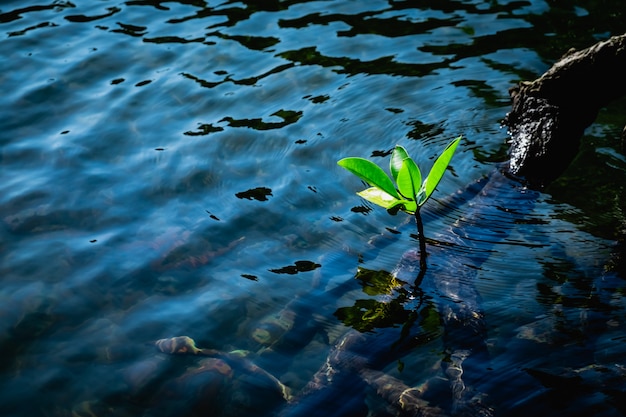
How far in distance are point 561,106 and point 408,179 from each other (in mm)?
1781

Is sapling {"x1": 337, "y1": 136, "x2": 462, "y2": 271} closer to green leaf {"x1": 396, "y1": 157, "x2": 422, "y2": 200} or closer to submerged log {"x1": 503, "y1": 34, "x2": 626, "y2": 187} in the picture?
green leaf {"x1": 396, "y1": 157, "x2": 422, "y2": 200}

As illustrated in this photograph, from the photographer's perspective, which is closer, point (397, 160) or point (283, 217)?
point (397, 160)

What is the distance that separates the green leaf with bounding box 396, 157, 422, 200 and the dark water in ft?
2.03

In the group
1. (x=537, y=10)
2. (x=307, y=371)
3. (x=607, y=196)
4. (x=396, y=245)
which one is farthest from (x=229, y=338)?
(x=537, y=10)

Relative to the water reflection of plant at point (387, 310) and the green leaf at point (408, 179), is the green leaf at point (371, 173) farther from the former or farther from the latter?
the water reflection of plant at point (387, 310)

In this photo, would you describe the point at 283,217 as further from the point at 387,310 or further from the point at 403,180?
the point at 403,180

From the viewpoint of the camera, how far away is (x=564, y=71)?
4426 mm

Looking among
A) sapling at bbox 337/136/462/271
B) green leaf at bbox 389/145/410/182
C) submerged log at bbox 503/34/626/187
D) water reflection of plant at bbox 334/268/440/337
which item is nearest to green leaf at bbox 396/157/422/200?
sapling at bbox 337/136/462/271

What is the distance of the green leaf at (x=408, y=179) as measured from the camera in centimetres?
332

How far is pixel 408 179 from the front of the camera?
335cm

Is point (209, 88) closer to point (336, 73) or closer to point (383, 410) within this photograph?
point (336, 73)

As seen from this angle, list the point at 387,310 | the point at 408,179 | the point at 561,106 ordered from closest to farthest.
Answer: the point at 408,179, the point at 387,310, the point at 561,106

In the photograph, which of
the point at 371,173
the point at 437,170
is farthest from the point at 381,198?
the point at 437,170

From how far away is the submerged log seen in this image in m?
4.30
